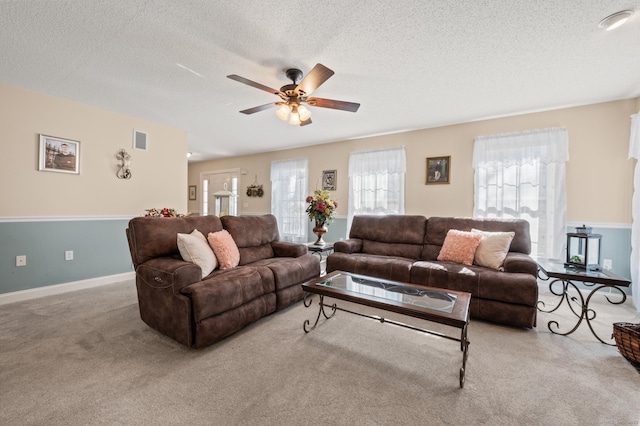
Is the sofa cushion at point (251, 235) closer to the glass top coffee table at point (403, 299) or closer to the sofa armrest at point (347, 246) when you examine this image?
the sofa armrest at point (347, 246)

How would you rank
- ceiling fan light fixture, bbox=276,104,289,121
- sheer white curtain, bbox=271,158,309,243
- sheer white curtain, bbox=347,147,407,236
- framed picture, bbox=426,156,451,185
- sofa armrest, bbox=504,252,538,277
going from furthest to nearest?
1. sheer white curtain, bbox=271,158,309,243
2. sheer white curtain, bbox=347,147,407,236
3. framed picture, bbox=426,156,451,185
4. sofa armrest, bbox=504,252,538,277
5. ceiling fan light fixture, bbox=276,104,289,121

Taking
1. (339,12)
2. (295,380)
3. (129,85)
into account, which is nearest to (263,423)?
(295,380)

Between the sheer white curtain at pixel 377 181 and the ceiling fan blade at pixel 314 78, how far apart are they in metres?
2.60

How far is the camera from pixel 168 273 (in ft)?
6.57

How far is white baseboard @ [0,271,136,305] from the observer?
2.90 metres

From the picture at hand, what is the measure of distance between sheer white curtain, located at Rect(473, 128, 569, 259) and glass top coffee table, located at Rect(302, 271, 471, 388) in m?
2.30

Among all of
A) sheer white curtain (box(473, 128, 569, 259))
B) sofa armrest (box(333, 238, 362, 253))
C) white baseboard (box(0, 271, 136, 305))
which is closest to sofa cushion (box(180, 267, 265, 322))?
sofa armrest (box(333, 238, 362, 253))

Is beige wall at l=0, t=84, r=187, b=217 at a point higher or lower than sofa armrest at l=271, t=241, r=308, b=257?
higher

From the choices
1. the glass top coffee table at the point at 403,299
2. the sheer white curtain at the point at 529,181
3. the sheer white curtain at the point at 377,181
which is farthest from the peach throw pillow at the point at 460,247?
the sheer white curtain at the point at 377,181

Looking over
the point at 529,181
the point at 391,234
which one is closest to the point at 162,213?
the point at 391,234

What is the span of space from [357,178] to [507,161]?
7.48ft

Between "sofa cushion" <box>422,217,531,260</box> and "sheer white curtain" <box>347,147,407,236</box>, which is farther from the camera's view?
"sheer white curtain" <box>347,147,407,236</box>

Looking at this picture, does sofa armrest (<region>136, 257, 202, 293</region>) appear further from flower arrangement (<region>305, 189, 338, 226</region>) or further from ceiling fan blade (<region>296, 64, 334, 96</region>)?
flower arrangement (<region>305, 189, 338, 226</region>)

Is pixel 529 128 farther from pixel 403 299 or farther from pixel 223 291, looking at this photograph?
pixel 223 291
